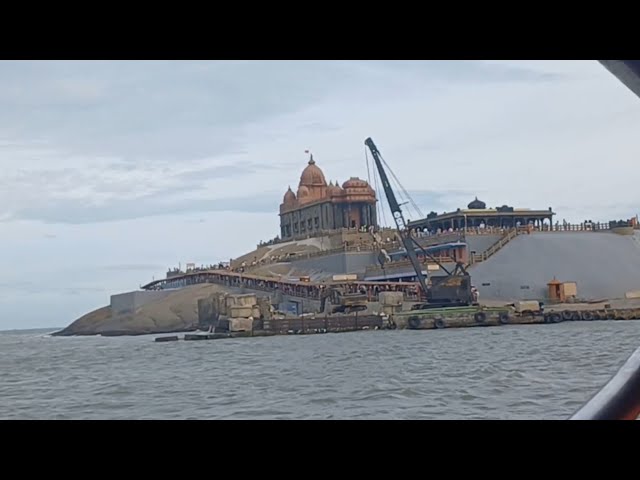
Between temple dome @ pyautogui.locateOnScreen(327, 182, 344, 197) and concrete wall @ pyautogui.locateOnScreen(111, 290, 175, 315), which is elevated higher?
temple dome @ pyautogui.locateOnScreen(327, 182, 344, 197)

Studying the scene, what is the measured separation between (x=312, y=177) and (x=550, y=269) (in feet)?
31.6

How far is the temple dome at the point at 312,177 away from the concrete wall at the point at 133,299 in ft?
22.5

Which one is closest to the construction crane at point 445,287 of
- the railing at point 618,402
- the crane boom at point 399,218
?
the crane boom at point 399,218

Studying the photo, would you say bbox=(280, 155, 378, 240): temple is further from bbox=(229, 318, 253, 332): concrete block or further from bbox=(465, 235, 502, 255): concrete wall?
bbox=(229, 318, 253, 332): concrete block

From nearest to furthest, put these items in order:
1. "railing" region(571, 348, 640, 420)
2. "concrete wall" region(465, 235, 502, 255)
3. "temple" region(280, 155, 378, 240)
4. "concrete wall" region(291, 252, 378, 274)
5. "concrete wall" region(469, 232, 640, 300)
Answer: "railing" region(571, 348, 640, 420)
"concrete wall" region(469, 232, 640, 300)
"concrete wall" region(465, 235, 502, 255)
"concrete wall" region(291, 252, 378, 274)
"temple" region(280, 155, 378, 240)

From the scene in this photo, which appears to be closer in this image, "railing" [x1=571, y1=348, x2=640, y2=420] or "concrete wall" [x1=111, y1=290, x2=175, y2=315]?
"railing" [x1=571, y1=348, x2=640, y2=420]

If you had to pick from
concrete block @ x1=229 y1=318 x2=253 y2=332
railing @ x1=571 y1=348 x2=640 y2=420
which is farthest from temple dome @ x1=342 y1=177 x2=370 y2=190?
railing @ x1=571 y1=348 x2=640 y2=420

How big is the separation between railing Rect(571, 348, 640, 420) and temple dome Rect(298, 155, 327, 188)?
26.4 metres

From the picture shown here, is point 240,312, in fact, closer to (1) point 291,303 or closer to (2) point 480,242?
(1) point 291,303

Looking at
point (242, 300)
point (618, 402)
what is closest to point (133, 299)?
point (242, 300)

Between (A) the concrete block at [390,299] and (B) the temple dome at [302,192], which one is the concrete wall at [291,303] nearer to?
(A) the concrete block at [390,299]

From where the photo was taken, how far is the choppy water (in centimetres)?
935

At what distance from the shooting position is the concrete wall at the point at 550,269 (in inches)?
795

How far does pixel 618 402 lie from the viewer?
0.88 m
